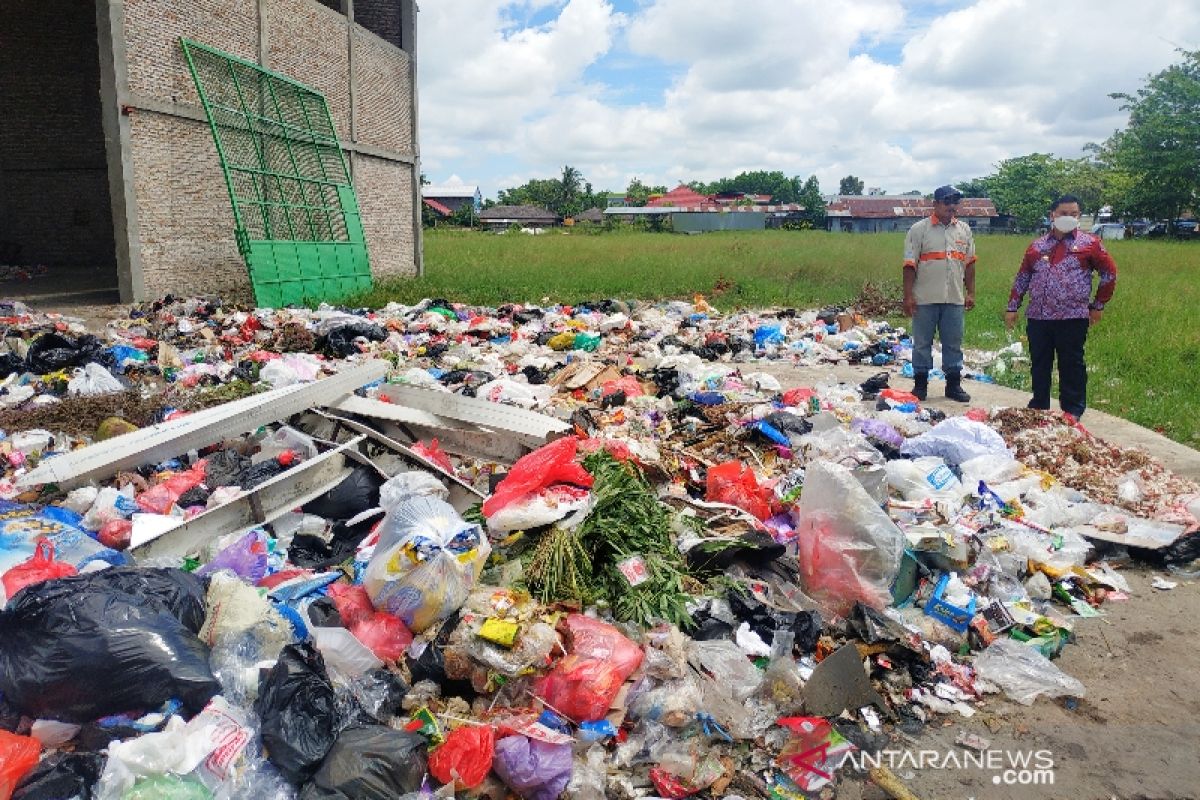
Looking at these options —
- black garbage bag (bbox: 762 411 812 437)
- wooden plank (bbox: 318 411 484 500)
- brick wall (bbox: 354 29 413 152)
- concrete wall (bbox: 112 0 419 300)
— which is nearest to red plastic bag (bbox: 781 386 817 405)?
black garbage bag (bbox: 762 411 812 437)

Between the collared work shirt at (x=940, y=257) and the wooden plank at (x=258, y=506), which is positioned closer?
the wooden plank at (x=258, y=506)

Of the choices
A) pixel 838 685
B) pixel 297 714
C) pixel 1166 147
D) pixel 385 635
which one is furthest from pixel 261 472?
pixel 1166 147

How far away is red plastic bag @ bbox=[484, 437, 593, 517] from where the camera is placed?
3264 millimetres

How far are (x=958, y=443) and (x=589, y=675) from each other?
3163mm

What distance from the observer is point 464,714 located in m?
2.51

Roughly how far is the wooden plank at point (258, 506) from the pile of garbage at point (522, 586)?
16 millimetres

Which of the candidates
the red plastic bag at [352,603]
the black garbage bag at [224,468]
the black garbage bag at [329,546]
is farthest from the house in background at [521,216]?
the red plastic bag at [352,603]

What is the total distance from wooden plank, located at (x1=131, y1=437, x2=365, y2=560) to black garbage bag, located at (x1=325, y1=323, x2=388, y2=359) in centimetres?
404

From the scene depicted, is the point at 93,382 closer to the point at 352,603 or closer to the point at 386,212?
the point at 352,603

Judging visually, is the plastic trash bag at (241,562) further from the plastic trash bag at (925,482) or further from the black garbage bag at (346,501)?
the plastic trash bag at (925,482)

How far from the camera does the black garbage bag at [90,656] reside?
2215mm

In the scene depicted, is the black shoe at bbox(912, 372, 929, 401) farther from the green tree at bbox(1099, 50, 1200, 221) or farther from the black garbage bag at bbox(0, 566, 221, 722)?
the green tree at bbox(1099, 50, 1200, 221)

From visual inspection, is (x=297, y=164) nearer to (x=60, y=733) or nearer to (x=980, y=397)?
(x=980, y=397)

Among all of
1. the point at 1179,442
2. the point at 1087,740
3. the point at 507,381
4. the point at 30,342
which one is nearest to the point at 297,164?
the point at 30,342
